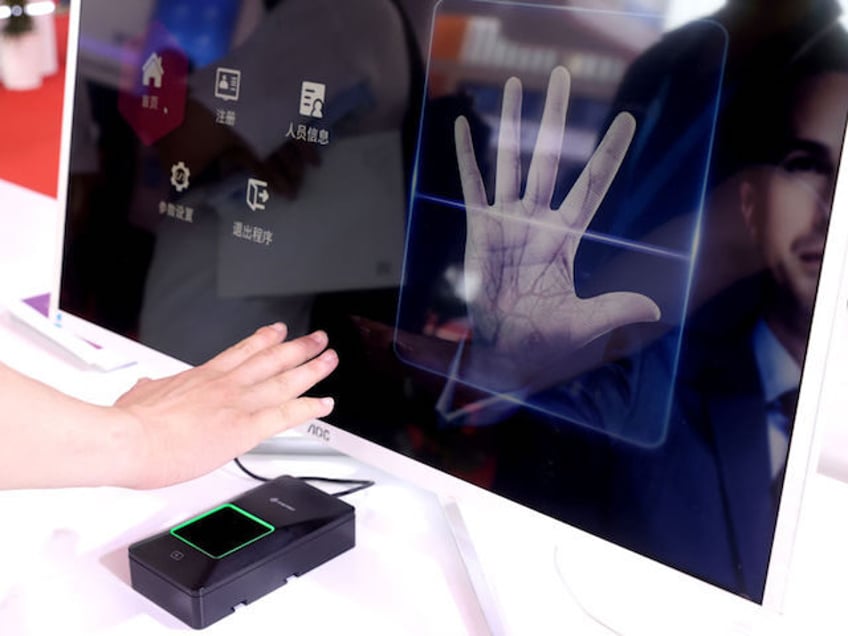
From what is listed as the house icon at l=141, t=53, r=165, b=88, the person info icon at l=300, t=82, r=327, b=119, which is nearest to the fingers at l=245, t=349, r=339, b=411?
the person info icon at l=300, t=82, r=327, b=119

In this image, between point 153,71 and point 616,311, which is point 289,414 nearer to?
point 616,311

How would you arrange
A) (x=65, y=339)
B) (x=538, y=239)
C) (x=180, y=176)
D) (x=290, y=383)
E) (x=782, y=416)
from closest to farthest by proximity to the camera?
(x=782, y=416), (x=538, y=239), (x=290, y=383), (x=180, y=176), (x=65, y=339)

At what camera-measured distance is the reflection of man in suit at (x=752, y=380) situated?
53 centimetres

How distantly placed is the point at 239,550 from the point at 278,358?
0.57 feet

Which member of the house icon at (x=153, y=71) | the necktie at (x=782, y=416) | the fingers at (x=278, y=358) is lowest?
the fingers at (x=278, y=358)

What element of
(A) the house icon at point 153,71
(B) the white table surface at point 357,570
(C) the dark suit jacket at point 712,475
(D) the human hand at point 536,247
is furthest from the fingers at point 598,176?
→ (A) the house icon at point 153,71

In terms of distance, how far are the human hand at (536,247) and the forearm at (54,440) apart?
295 mm

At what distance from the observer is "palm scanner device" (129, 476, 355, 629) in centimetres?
72

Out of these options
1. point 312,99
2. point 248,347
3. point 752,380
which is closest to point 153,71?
point 312,99

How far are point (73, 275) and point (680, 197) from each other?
2.39ft

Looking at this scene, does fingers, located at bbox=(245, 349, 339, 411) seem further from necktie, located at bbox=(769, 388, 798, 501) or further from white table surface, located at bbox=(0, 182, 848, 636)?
necktie, located at bbox=(769, 388, 798, 501)

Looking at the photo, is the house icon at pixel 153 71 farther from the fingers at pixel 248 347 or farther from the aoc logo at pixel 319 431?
the aoc logo at pixel 319 431

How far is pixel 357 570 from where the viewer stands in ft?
2.61

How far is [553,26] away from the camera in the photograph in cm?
63
